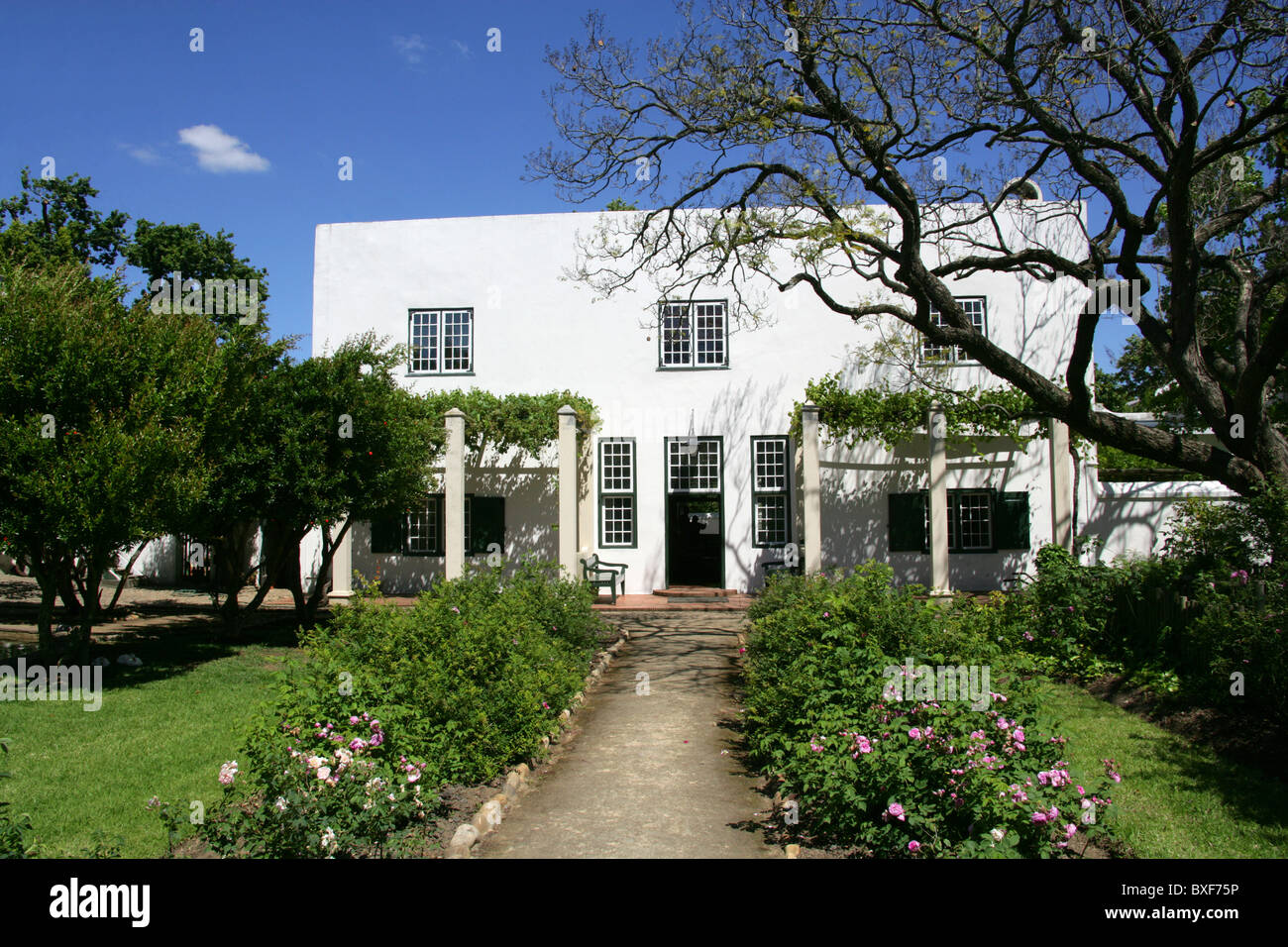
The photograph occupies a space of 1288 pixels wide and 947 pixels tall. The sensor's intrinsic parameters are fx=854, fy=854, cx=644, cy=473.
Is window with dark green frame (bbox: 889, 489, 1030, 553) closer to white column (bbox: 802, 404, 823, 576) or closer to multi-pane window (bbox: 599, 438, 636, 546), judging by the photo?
white column (bbox: 802, 404, 823, 576)

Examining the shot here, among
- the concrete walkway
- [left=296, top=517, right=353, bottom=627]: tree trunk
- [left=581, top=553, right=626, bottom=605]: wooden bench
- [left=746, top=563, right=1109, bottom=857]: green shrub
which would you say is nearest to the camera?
[left=746, top=563, right=1109, bottom=857]: green shrub

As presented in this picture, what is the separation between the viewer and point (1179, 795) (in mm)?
5832

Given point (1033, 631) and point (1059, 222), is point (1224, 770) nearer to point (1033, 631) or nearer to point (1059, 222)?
point (1033, 631)

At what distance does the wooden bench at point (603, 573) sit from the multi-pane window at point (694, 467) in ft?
6.25

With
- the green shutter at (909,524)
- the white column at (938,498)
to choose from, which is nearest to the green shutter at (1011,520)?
the green shutter at (909,524)

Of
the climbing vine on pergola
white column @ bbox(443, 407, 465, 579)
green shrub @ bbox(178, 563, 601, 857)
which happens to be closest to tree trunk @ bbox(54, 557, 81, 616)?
green shrub @ bbox(178, 563, 601, 857)

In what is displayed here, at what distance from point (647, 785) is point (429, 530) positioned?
1302cm

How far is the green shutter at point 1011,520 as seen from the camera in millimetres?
16812

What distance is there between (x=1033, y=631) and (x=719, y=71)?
26.0 ft

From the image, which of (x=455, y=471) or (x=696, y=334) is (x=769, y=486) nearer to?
(x=696, y=334)

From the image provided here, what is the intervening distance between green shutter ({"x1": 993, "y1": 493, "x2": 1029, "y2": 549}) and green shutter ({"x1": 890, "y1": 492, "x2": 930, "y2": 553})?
55.4 inches

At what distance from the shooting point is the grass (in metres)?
5.00

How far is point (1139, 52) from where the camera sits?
9.80 metres
